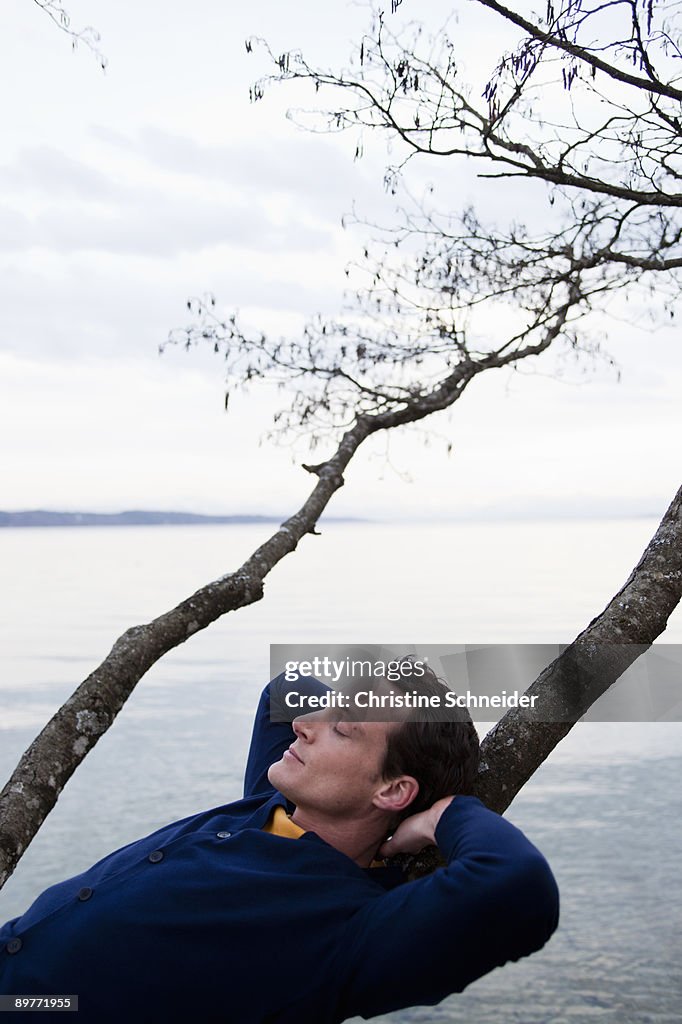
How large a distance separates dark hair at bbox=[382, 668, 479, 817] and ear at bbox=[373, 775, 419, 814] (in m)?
0.01

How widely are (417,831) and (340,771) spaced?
0.18 meters

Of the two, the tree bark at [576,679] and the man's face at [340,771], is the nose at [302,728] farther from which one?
the tree bark at [576,679]

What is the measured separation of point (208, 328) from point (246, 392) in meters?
0.34

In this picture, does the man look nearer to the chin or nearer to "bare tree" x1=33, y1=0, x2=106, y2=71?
the chin

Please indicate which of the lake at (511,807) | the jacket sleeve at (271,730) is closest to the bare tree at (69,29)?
the jacket sleeve at (271,730)


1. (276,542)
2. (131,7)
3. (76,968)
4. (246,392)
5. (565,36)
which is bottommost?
(76,968)

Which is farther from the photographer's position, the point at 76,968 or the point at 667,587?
the point at 667,587

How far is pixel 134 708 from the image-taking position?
874 inches

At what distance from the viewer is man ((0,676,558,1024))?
1.51 m

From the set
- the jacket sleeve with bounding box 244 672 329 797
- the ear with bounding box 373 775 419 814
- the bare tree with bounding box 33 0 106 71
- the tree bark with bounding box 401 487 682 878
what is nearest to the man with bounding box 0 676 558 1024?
the ear with bounding box 373 775 419 814

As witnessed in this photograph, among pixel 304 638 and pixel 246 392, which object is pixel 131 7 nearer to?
pixel 246 392

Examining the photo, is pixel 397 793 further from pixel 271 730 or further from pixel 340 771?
pixel 271 730

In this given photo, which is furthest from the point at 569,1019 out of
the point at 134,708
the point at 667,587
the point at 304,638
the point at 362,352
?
the point at 304,638

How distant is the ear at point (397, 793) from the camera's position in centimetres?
187
